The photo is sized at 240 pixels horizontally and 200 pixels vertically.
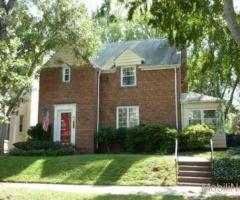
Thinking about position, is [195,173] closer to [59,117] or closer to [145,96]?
[145,96]

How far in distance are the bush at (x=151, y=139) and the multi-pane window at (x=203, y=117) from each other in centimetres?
238

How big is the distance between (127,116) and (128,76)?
2817mm

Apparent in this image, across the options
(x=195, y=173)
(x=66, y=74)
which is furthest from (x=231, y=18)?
(x=66, y=74)

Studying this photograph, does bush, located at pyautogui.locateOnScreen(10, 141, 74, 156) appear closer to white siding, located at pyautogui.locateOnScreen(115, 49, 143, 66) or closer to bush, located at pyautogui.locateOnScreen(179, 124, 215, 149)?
white siding, located at pyautogui.locateOnScreen(115, 49, 143, 66)

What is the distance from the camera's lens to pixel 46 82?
2823 cm

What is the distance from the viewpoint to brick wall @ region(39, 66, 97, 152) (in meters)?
26.2

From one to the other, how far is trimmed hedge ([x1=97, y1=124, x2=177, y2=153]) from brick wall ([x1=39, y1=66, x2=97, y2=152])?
55.7 inches

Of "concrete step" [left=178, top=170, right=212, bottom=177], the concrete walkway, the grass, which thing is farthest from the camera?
"concrete step" [left=178, top=170, right=212, bottom=177]

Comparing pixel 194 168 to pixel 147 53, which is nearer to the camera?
pixel 194 168

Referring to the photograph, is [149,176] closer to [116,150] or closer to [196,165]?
[196,165]

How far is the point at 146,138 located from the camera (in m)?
23.8

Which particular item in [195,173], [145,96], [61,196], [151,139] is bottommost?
[61,196]

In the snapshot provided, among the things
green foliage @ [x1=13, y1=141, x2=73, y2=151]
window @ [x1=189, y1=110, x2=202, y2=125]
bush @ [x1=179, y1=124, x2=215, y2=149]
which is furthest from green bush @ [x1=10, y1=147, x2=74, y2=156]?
window @ [x1=189, y1=110, x2=202, y2=125]

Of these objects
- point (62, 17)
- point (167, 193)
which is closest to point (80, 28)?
point (62, 17)
